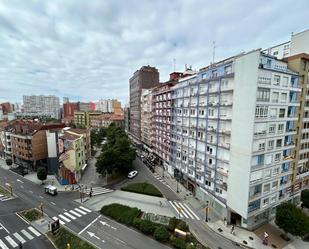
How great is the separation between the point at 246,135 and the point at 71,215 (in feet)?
121

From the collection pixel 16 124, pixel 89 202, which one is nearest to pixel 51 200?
pixel 89 202

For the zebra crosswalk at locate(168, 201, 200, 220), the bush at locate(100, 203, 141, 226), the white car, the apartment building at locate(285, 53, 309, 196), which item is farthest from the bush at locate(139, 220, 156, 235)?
the apartment building at locate(285, 53, 309, 196)

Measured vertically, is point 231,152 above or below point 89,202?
above

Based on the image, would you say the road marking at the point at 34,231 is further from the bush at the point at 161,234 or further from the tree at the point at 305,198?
the tree at the point at 305,198

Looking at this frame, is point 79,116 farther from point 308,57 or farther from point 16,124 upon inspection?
point 308,57

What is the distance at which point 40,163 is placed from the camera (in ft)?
201

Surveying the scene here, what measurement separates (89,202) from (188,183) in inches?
1013

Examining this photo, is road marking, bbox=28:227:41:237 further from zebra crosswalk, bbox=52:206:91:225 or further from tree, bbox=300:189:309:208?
tree, bbox=300:189:309:208

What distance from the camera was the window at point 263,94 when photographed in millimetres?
28503

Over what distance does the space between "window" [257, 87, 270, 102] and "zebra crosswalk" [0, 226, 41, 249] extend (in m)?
43.6

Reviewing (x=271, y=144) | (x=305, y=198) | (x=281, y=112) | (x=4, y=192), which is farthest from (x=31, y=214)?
(x=305, y=198)

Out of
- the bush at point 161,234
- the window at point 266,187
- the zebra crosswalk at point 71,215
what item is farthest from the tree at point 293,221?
the zebra crosswalk at point 71,215

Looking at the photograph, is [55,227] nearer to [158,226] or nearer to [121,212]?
[121,212]

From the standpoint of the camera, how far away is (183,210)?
39281 mm
